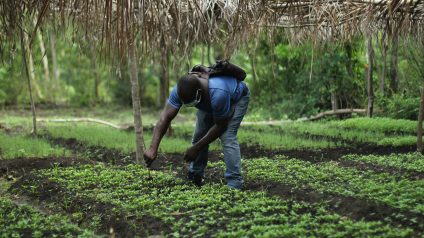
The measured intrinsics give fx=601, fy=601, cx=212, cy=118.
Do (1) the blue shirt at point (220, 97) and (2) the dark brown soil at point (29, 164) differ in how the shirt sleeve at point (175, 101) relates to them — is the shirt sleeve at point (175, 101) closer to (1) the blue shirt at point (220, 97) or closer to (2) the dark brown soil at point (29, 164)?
(1) the blue shirt at point (220, 97)

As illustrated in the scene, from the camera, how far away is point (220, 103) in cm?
615

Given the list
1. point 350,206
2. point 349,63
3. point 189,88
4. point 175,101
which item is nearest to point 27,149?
point 175,101

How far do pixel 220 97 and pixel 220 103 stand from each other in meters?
0.06

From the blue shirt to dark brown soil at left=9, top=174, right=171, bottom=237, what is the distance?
4.43 ft

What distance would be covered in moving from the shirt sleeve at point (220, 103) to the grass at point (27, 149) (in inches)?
171

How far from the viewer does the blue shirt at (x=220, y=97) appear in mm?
6168

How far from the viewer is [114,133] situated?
12.6 m

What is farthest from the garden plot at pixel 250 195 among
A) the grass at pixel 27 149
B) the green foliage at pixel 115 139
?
the grass at pixel 27 149

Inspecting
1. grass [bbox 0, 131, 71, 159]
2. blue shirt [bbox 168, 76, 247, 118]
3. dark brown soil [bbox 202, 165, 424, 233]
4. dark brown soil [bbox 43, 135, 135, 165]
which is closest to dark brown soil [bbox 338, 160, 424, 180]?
dark brown soil [bbox 202, 165, 424, 233]

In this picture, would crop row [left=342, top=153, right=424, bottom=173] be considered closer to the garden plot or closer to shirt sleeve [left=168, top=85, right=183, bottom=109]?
the garden plot

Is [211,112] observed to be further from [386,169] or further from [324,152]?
[324,152]

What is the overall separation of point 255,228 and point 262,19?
17.2ft

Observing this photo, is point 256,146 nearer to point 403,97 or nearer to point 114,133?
point 114,133

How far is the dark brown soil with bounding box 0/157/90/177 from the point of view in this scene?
27.7ft
